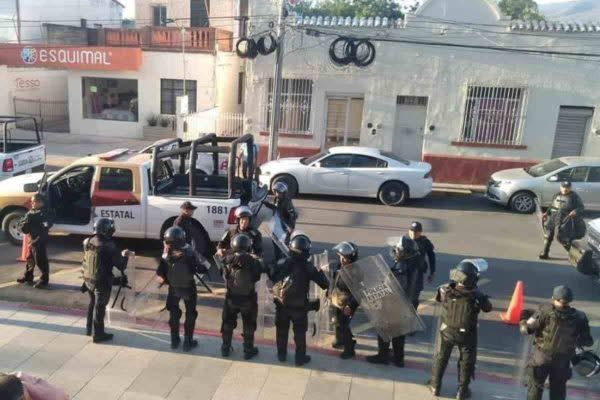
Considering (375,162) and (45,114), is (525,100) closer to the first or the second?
(375,162)

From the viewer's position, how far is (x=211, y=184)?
937cm

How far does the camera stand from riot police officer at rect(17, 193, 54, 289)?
6.84 meters

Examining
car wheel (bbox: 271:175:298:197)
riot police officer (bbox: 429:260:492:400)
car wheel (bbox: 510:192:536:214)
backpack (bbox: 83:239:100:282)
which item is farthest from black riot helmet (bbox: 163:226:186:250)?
car wheel (bbox: 510:192:536:214)

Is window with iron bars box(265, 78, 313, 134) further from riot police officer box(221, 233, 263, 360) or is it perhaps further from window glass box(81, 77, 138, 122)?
riot police officer box(221, 233, 263, 360)

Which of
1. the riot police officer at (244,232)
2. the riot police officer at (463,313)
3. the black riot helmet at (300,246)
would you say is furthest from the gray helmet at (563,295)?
the riot police officer at (244,232)

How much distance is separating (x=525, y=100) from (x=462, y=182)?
2.86 m

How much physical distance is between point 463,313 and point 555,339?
772mm

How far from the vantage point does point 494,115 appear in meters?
15.0

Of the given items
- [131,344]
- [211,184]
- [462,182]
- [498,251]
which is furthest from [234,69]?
[131,344]

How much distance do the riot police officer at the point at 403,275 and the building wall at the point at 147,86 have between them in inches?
638

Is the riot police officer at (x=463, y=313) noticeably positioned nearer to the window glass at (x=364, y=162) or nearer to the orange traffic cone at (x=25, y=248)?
the orange traffic cone at (x=25, y=248)

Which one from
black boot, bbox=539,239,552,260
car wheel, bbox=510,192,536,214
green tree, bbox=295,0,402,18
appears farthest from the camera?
green tree, bbox=295,0,402,18

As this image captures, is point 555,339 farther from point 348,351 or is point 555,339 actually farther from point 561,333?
point 348,351

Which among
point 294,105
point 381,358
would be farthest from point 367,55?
point 381,358
